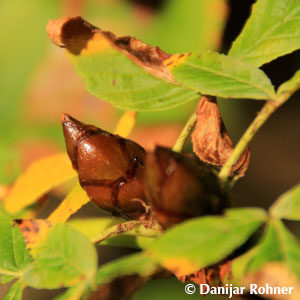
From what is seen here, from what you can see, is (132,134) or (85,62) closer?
(85,62)

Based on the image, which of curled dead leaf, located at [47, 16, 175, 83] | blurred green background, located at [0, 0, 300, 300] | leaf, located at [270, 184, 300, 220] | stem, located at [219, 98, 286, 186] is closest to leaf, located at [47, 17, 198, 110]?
curled dead leaf, located at [47, 16, 175, 83]

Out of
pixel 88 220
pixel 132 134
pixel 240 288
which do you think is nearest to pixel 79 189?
pixel 88 220

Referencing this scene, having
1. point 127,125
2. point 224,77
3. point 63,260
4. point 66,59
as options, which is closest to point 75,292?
point 63,260

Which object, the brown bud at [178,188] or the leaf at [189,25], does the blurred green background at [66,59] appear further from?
the brown bud at [178,188]

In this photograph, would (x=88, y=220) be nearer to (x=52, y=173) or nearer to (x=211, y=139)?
(x=52, y=173)

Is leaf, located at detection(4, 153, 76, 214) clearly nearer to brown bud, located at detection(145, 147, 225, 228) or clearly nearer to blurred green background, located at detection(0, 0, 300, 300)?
brown bud, located at detection(145, 147, 225, 228)

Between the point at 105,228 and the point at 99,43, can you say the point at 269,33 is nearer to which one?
the point at 99,43
